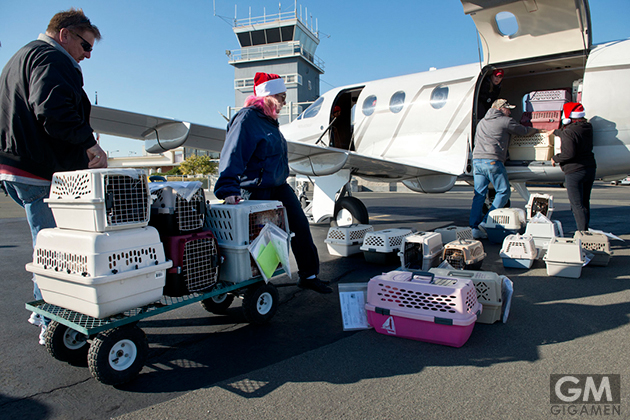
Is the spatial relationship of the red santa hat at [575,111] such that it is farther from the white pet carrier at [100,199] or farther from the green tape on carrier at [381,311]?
the white pet carrier at [100,199]

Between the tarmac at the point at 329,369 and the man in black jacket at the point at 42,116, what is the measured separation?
Result: 2.42 ft

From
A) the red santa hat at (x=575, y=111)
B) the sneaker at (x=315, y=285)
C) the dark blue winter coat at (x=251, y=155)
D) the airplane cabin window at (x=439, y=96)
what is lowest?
the sneaker at (x=315, y=285)

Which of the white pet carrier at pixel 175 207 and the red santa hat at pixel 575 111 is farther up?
the red santa hat at pixel 575 111

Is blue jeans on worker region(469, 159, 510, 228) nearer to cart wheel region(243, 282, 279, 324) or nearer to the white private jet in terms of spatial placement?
the white private jet

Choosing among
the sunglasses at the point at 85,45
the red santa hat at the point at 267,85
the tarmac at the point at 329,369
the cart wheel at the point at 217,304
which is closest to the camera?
the tarmac at the point at 329,369

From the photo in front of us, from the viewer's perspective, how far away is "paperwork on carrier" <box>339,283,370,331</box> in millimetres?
2695

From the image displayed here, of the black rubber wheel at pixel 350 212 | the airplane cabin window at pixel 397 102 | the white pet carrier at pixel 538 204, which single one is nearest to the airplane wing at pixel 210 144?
the black rubber wheel at pixel 350 212

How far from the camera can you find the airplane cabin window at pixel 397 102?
7175 mm

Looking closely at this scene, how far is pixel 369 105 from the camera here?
767 centimetres

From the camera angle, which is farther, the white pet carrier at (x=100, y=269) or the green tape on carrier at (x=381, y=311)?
the green tape on carrier at (x=381, y=311)

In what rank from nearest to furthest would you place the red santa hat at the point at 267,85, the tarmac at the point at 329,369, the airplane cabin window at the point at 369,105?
the tarmac at the point at 329,369 < the red santa hat at the point at 267,85 < the airplane cabin window at the point at 369,105

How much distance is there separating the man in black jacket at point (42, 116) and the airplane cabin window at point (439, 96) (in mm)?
5661

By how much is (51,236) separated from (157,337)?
3.28 feet

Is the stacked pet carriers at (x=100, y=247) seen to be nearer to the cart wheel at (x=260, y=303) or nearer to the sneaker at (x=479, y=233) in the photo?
the cart wheel at (x=260, y=303)
